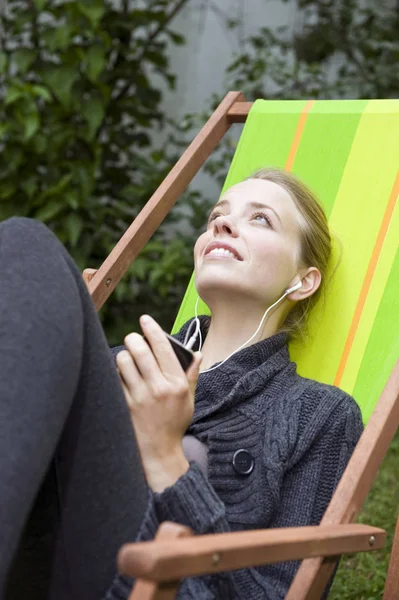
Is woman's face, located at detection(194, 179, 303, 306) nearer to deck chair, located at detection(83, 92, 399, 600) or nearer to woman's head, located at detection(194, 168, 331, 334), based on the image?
woman's head, located at detection(194, 168, 331, 334)

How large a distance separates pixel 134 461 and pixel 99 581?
0.64 feet

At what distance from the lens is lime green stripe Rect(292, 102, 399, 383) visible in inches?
84.0

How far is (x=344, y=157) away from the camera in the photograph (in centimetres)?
240

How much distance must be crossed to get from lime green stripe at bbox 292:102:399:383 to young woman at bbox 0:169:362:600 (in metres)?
0.12

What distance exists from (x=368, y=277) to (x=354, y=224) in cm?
18

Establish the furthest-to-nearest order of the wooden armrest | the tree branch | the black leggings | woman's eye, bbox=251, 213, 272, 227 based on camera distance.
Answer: the tree branch
woman's eye, bbox=251, 213, 272, 227
the black leggings
the wooden armrest

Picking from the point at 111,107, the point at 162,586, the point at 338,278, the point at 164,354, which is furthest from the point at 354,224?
the point at 111,107

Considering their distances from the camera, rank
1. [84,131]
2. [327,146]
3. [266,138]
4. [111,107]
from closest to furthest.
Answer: [327,146] < [266,138] < [84,131] < [111,107]

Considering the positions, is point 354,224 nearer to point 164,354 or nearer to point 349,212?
point 349,212

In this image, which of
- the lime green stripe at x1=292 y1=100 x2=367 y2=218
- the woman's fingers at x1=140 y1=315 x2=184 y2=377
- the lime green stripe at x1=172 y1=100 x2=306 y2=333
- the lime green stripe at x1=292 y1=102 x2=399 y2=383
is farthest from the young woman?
the lime green stripe at x1=172 y1=100 x2=306 y2=333

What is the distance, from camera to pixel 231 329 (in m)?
2.00

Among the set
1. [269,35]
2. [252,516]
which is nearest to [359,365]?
[252,516]

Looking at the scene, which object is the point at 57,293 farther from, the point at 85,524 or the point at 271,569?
the point at 271,569

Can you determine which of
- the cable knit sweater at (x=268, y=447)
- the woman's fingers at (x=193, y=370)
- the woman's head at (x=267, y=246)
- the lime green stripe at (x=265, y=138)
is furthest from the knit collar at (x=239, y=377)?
the lime green stripe at (x=265, y=138)
